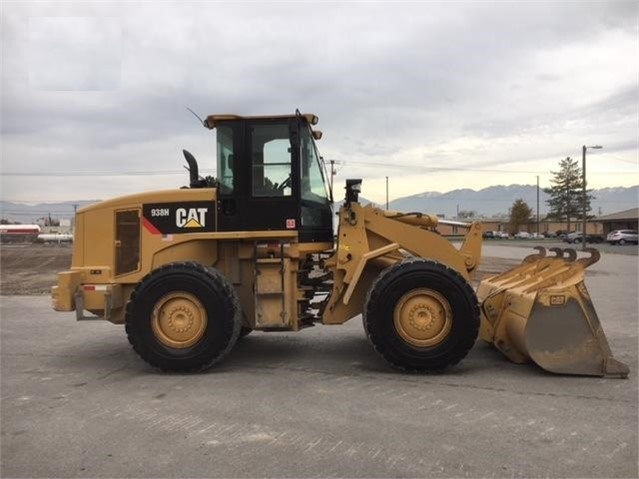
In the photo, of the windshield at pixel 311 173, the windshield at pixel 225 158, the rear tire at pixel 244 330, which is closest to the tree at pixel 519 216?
the windshield at pixel 311 173

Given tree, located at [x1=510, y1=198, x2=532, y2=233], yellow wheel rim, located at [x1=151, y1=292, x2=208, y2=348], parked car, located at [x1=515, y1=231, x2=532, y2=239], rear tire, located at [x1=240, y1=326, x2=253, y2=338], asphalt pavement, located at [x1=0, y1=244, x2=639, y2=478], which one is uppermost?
tree, located at [x1=510, y1=198, x2=532, y2=233]

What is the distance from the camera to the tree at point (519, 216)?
104562mm

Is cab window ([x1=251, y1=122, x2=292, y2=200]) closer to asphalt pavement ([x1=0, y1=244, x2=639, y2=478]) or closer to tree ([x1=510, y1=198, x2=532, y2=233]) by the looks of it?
asphalt pavement ([x1=0, y1=244, x2=639, y2=478])

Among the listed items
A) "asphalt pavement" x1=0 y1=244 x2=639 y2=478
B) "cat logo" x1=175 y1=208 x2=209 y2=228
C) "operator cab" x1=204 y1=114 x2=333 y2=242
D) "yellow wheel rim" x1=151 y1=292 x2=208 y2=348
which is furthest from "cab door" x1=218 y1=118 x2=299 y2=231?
"asphalt pavement" x1=0 y1=244 x2=639 y2=478

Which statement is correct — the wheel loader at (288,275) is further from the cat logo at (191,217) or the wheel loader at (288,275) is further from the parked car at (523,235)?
the parked car at (523,235)

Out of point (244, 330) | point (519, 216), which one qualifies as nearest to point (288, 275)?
point (244, 330)

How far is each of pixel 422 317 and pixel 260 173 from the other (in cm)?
242

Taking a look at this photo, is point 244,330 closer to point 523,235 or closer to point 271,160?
point 271,160

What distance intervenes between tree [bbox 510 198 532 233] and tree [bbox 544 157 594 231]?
15.3 feet

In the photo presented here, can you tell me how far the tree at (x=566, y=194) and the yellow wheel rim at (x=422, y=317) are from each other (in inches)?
4021

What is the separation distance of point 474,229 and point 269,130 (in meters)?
2.72

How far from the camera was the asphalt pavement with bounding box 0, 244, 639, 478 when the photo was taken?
404cm

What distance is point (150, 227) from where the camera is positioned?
277 inches

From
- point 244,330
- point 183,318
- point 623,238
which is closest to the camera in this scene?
point 183,318
